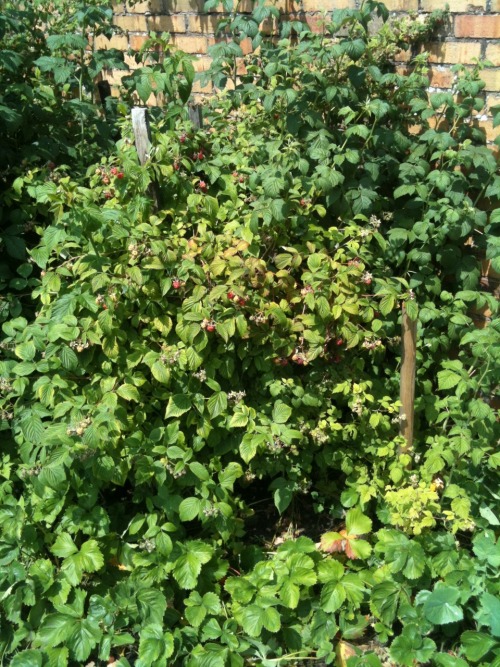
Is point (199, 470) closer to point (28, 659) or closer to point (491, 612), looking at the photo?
point (28, 659)

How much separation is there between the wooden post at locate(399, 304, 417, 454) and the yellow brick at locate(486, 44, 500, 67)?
116 cm

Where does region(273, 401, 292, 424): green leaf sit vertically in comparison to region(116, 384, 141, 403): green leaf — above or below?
below

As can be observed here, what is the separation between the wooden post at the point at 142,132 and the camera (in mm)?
2709

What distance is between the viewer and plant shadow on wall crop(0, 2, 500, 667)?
98.9 inches

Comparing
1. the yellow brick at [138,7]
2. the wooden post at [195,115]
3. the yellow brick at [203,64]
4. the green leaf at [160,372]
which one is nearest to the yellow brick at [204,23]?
the yellow brick at [203,64]

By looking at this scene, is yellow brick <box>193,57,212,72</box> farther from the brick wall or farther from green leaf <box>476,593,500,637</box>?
green leaf <box>476,593,500,637</box>

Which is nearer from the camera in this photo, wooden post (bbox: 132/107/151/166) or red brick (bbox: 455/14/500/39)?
wooden post (bbox: 132/107/151/166)

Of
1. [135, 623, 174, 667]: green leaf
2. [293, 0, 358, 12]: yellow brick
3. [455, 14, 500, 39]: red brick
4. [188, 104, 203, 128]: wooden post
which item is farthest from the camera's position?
[293, 0, 358, 12]: yellow brick

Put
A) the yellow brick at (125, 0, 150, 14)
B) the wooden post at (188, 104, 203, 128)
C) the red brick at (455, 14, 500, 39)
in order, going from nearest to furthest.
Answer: the red brick at (455, 14, 500, 39)
the wooden post at (188, 104, 203, 128)
the yellow brick at (125, 0, 150, 14)

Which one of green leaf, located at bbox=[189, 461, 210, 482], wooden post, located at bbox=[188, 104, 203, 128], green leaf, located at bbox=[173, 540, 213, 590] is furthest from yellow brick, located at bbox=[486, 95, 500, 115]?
green leaf, located at bbox=[173, 540, 213, 590]

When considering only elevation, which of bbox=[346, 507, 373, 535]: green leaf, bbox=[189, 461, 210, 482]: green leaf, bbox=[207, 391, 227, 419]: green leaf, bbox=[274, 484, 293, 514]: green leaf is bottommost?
bbox=[346, 507, 373, 535]: green leaf

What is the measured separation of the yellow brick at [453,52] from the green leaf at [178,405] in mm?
1910

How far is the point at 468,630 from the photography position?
2.38 m

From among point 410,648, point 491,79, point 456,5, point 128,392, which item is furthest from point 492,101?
point 410,648
